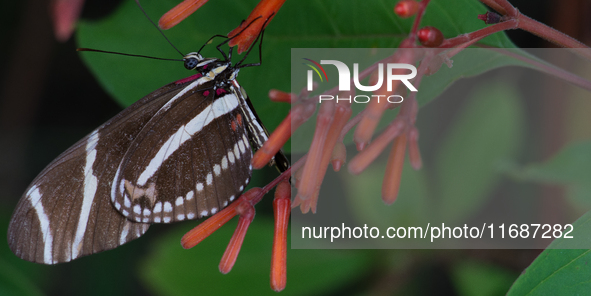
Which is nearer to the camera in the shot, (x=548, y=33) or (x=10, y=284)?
(x=548, y=33)

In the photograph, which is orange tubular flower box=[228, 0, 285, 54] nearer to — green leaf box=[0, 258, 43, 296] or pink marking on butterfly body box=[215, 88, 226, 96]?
pink marking on butterfly body box=[215, 88, 226, 96]

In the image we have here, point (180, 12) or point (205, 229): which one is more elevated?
point (180, 12)

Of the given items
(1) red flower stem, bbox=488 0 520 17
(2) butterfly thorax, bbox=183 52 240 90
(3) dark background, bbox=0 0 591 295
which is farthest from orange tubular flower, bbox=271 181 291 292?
(3) dark background, bbox=0 0 591 295

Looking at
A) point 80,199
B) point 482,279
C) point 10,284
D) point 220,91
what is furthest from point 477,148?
point 10,284

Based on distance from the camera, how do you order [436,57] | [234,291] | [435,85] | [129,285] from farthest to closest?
[129,285] < [234,291] < [435,85] < [436,57]

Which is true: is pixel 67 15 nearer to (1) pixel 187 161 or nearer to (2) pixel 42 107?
(1) pixel 187 161

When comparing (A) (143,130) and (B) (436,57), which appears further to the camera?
(A) (143,130)

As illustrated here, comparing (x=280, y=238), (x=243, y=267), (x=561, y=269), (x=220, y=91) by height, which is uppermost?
(x=220, y=91)

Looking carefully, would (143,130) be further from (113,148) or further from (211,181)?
(211,181)

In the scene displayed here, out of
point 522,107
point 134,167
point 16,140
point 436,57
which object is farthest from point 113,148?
point 522,107
